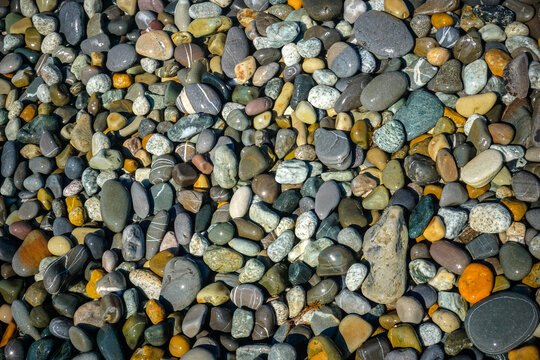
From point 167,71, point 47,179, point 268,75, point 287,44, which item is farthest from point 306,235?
point 47,179

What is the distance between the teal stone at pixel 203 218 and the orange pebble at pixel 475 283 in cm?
209

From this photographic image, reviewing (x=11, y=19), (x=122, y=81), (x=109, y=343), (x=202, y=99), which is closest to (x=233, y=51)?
(x=202, y=99)

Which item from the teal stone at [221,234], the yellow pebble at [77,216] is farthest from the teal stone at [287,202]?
the yellow pebble at [77,216]

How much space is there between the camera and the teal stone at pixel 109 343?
2959 millimetres

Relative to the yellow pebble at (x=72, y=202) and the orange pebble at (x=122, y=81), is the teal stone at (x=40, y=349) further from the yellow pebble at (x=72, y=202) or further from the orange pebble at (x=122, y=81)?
the orange pebble at (x=122, y=81)

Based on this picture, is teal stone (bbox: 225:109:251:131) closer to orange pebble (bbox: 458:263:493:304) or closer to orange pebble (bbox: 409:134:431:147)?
orange pebble (bbox: 409:134:431:147)

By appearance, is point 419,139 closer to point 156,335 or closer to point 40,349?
point 156,335

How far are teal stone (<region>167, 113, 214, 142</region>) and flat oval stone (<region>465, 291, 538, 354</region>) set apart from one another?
109 inches

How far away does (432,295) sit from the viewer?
299 cm

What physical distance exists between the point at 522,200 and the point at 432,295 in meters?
1.07

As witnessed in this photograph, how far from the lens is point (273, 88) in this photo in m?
4.01

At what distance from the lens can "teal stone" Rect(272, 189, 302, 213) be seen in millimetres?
3506

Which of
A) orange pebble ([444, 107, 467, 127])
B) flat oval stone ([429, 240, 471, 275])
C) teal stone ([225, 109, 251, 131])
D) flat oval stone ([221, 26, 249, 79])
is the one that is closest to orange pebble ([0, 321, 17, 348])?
teal stone ([225, 109, 251, 131])

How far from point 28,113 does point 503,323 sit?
16.0ft
